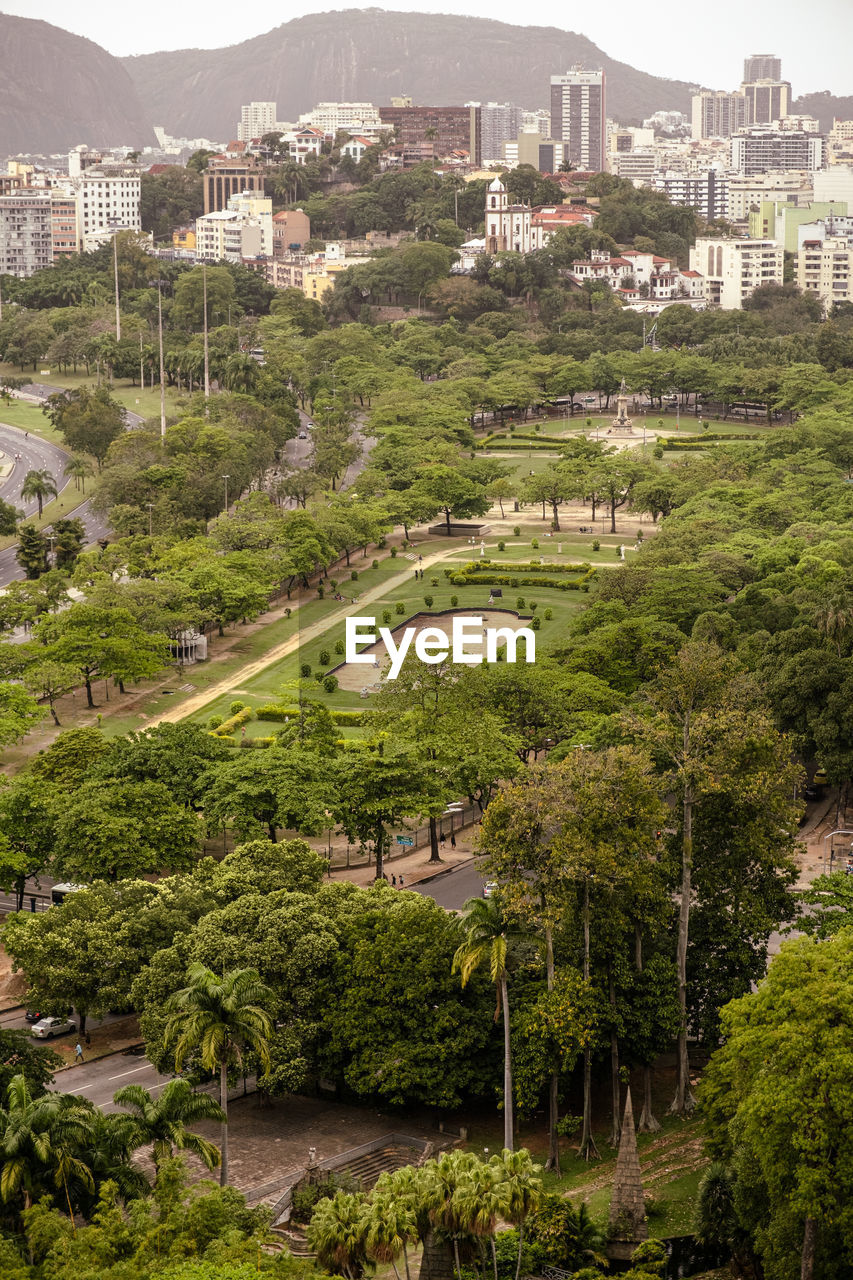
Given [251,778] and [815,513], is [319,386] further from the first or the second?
[251,778]

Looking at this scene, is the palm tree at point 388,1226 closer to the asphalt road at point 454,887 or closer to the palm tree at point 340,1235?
the palm tree at point 340,1235

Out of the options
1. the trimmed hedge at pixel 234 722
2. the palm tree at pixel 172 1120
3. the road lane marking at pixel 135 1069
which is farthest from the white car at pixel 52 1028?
the trimmed hedge at pixel 234 722

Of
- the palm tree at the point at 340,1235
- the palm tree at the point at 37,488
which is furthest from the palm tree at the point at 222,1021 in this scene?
the palm tree at the point at 37,488

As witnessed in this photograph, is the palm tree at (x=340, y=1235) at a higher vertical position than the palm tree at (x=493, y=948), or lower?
lower

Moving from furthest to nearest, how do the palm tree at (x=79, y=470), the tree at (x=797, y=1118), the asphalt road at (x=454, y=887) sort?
the palm tree at (x=79, y=470)
the asphalt road at (x=454, y=887)
the tree at (x=797, y=1118)

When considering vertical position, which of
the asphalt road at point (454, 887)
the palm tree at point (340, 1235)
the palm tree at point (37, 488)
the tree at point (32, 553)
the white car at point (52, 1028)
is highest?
the palm tree at point (37, 488)

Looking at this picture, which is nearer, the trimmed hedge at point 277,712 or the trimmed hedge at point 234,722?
the trimmed hedge at point 234,722

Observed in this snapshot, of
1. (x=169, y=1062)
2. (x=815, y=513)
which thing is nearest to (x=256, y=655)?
(x=815, y=513)
